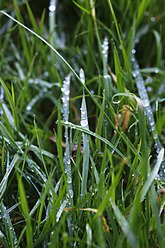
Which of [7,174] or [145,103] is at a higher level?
[145,103]

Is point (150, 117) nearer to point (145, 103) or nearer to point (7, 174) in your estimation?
point (145, 103)

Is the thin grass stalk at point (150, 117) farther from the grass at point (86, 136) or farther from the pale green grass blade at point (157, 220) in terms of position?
the pale green grass blade at point (157, 220)

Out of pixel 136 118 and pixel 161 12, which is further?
pixel 161 12

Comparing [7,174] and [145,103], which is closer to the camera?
[7,174]

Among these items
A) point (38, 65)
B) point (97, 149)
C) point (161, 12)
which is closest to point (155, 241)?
point (97, 149)

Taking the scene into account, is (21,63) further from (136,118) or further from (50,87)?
(136,118)

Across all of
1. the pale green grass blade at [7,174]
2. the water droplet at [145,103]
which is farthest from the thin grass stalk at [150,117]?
the pale green grass blade at [7,174]

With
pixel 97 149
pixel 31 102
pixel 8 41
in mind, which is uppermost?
pixel 8 41

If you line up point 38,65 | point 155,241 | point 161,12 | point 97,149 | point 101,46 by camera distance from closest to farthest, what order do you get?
point 155,241 < point 97,149 < point 101,46 < point 38,65 < point 161,12

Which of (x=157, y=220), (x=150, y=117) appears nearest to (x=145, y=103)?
(x=150, y=117)

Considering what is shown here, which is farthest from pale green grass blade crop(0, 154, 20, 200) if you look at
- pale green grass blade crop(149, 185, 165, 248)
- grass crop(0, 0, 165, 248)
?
pale green grass blade crop(149, 185, 165, 248)
